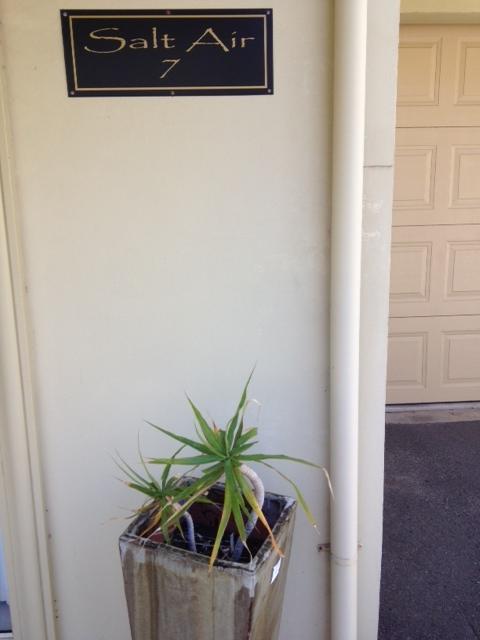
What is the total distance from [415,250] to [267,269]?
2.31 m

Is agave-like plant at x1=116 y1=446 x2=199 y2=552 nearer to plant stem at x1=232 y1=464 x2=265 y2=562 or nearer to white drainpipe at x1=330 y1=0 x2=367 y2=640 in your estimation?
plant stem at x1=232 y1=464 x2=265 y2=562

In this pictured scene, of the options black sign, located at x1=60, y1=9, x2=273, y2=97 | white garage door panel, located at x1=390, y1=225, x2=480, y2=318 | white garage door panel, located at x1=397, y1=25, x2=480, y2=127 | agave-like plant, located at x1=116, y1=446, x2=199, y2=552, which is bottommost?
agave-like plant, located at x1=116, y1=446, x2=199, y2=552

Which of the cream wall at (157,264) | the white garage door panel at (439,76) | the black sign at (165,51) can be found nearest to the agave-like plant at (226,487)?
the cream wall at (157,264)

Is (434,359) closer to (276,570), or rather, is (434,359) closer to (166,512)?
(276,570)

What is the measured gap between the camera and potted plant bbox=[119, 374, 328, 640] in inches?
49.4

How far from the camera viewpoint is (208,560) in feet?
4.15

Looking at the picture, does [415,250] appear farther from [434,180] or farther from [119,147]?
[119,147]

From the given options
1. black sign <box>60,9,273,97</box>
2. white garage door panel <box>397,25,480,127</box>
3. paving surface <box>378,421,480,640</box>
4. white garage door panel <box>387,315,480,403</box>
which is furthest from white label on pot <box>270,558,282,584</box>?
white garage door panel <box>397,25,480,127</box>

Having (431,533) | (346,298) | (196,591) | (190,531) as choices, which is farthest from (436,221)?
(196,591)

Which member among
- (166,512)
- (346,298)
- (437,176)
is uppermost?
(437,176)

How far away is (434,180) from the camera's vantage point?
352cm

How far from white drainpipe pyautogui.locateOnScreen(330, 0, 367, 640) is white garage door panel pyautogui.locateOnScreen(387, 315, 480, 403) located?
2.18m

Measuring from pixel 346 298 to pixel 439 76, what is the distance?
256 cm

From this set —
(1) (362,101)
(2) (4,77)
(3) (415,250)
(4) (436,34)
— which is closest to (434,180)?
(3) (415,250)
